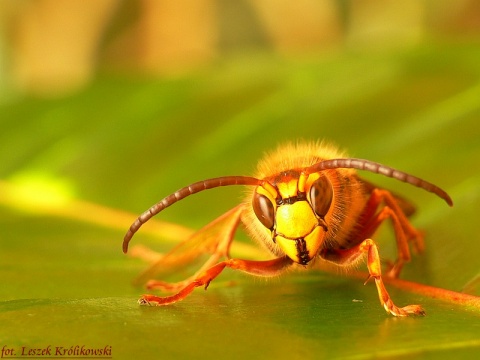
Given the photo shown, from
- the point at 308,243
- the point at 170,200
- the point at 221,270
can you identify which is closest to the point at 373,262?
the point at 308,243

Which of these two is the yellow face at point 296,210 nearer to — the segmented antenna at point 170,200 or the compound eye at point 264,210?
the compound eye at point 264,210

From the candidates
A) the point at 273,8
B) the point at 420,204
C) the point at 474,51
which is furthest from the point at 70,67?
the point at 420,204

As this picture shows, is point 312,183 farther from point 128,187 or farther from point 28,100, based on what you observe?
point 28,100

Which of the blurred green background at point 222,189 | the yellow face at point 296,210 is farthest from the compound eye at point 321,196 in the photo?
the blurred green background at point 222,189

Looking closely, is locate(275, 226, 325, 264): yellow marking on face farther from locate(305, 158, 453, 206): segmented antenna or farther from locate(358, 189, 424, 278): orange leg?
locate(358, 189, 424, 278): orange leg

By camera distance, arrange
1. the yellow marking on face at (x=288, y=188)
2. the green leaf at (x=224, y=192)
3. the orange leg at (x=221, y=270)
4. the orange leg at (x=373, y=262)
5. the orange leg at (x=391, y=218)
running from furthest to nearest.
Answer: the orange leg at (x=391, y=218) < the yellow marking on face at (x=288, y=188) < the orange leg at (x=221, y=270) < the orange leg at (x=373, y=262) < the green leaf at (x=224, y=192)

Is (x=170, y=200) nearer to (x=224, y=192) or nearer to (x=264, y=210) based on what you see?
(x=264, y=210)
